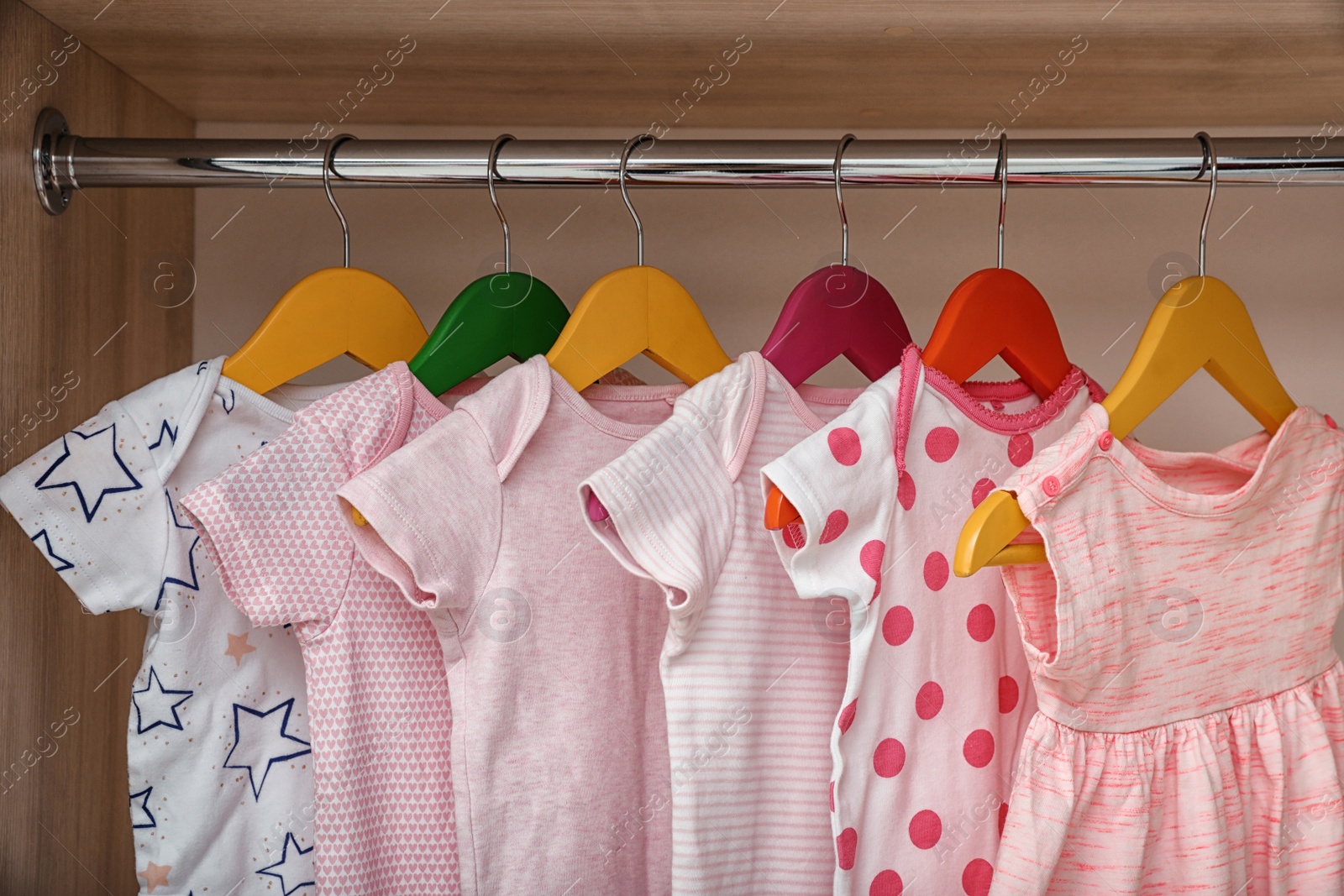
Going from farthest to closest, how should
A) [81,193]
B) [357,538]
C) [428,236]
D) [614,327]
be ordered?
[428,236] → [81,193] → [614,327] → [357,538]

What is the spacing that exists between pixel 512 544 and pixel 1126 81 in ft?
2.62

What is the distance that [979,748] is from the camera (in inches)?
32.7

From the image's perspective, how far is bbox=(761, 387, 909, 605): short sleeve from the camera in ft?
2.43

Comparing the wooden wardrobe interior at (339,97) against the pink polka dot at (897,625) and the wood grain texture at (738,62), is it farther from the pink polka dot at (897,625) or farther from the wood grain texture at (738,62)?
the pink polka dot at (897,625)

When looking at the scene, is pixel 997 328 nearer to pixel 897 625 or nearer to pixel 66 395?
pixel 897 625

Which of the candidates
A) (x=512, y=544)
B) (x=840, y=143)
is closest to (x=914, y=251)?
(x=840, y=143)

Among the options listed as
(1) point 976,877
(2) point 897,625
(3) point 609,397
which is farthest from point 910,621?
(3) point 609,397

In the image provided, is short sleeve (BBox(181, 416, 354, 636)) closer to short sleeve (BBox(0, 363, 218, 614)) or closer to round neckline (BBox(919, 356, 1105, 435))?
short sleeve (BBox(0, 363, 218, 614))

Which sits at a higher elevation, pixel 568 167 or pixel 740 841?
pixel 568 167

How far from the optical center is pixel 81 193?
1.02 m

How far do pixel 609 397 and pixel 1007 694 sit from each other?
1.43 feet

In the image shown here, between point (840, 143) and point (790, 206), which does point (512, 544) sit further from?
point (790, 206)

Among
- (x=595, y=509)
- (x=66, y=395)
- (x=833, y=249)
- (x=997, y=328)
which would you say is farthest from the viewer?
(x=833, y=249)

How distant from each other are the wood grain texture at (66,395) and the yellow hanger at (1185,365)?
0.83 m
